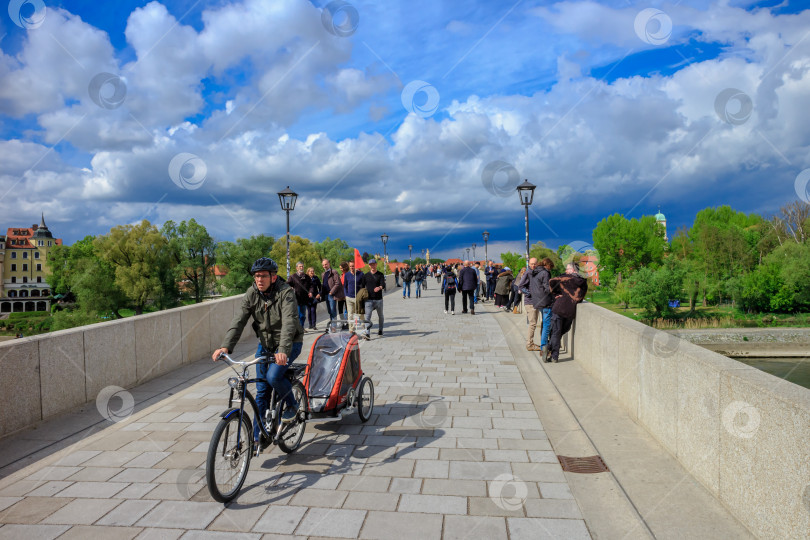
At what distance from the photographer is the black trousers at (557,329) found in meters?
9.02

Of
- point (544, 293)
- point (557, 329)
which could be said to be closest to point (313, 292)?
point (544, 293)

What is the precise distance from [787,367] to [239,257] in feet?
230

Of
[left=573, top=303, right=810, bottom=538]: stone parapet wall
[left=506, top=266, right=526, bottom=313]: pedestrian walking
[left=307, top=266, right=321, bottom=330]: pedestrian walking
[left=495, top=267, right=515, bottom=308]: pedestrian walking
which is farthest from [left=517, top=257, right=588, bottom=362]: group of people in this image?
[left=495, top=267, right=515, bottom=308]: pedestrian walking

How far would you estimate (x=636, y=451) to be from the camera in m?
4.92

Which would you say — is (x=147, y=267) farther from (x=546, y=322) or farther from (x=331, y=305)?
(x=546, y=322)

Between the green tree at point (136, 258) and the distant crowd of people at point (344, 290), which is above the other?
the green tree at point (136, 258)

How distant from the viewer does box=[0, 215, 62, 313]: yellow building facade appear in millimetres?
123188

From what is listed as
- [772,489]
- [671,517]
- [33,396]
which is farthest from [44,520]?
[772,489]

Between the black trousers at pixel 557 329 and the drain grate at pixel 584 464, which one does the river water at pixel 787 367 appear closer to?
the black trousers at pixel 557 329

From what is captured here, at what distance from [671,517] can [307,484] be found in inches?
103

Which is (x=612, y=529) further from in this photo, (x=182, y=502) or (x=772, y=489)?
(x=182, y=502)

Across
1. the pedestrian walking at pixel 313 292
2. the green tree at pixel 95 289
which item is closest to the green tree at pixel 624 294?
the pedestrian walking at pixel 313 292

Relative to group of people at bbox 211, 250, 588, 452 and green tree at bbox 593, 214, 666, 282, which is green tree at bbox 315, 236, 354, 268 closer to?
green tree at bbox 593, 214, 666, 282

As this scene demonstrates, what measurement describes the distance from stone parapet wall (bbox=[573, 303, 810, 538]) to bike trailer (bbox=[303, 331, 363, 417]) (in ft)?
Result: 9.66
